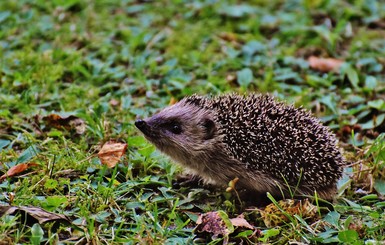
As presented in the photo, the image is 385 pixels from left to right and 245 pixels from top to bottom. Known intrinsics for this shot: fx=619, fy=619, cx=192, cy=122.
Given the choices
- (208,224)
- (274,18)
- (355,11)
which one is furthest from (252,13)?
(208,224)

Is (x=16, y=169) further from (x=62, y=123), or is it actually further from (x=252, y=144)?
(x=252, y=144)

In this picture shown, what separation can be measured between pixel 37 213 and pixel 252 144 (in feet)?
6.09

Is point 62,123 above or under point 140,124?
under

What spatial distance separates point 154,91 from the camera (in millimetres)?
7383

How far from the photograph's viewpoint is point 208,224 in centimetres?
474

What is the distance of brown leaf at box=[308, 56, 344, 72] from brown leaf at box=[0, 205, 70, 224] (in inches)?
182

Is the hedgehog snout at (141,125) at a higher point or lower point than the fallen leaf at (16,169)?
higher

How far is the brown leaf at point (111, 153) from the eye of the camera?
18.2ft

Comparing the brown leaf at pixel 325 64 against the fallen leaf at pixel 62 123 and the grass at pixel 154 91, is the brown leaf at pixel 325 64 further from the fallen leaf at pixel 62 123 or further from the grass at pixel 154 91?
the fallen leaf at pixel 62 123

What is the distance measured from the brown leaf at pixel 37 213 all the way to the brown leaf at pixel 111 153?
3.23 feet

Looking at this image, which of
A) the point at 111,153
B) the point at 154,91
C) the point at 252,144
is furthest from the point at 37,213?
the point at 154,91

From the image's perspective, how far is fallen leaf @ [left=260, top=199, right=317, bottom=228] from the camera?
493 cm

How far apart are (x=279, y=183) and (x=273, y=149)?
30 centimetres

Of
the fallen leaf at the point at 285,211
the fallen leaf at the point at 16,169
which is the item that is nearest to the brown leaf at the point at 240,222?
the fallen leaf at the point at 285,211
